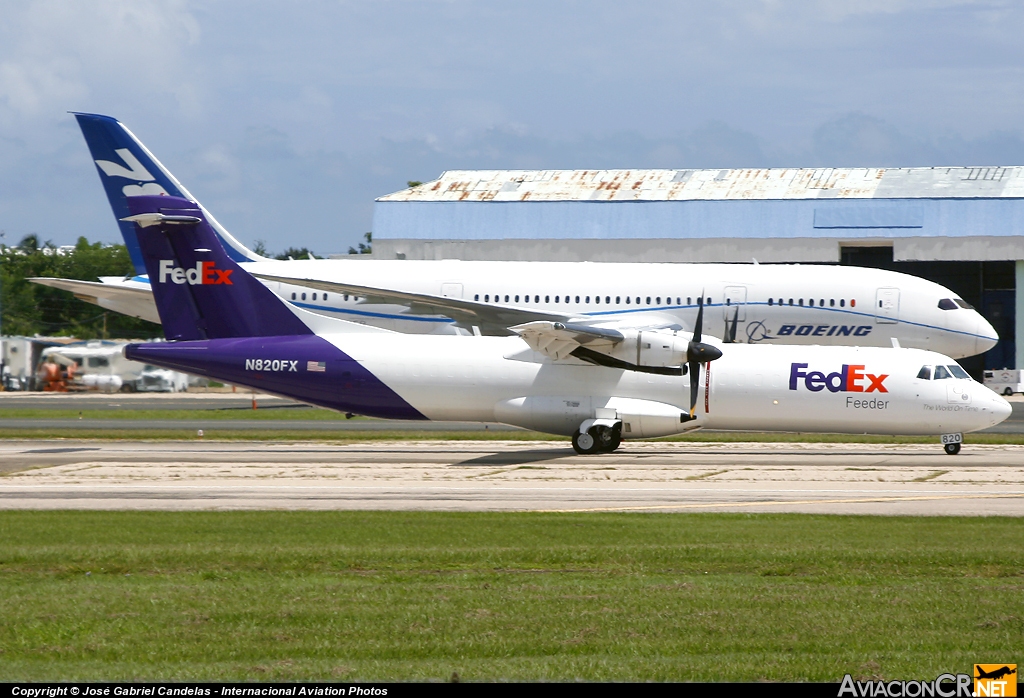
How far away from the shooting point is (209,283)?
29.7m

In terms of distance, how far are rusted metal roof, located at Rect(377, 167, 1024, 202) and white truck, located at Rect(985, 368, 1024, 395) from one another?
9.98 m

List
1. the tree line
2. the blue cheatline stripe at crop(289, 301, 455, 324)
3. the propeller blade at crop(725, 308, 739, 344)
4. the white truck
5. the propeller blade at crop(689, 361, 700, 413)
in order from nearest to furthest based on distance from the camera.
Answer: the propeller blade at crop(689, 361, 700, 413) < the propeller blade at crop(725, 308, 739, 344) < the blue cheatline stripe at crop(289, 301, 455, 324) < the white truck < the tree line

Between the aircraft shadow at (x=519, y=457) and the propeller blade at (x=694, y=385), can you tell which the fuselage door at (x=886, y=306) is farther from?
the aircraft shadow at (x=519, y=457)

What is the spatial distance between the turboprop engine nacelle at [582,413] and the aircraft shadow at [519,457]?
760mm

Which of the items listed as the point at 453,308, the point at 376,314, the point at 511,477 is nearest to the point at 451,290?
Result: the point at 376,314

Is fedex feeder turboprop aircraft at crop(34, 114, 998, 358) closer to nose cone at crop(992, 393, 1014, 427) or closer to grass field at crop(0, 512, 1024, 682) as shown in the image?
nose cone at crop(992, 393, 1014, 427)

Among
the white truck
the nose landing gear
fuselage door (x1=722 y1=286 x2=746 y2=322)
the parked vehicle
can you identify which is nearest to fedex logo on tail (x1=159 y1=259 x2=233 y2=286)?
fuselage door (x1=722 y1=286 x2=746 y2=322)

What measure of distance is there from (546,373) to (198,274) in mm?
9714

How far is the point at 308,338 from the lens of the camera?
29375 mm

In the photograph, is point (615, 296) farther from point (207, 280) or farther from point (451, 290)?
point (207, 280)

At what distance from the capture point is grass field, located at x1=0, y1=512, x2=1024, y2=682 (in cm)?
909

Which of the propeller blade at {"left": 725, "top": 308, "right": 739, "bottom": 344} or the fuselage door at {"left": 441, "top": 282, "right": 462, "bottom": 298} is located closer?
the propeller blade at {"left": 725, "top": 308, "right": 739, "bottom": 344}

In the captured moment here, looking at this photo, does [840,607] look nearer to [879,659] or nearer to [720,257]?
[879,659]

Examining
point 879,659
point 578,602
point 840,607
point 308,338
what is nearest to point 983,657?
point 879,659
